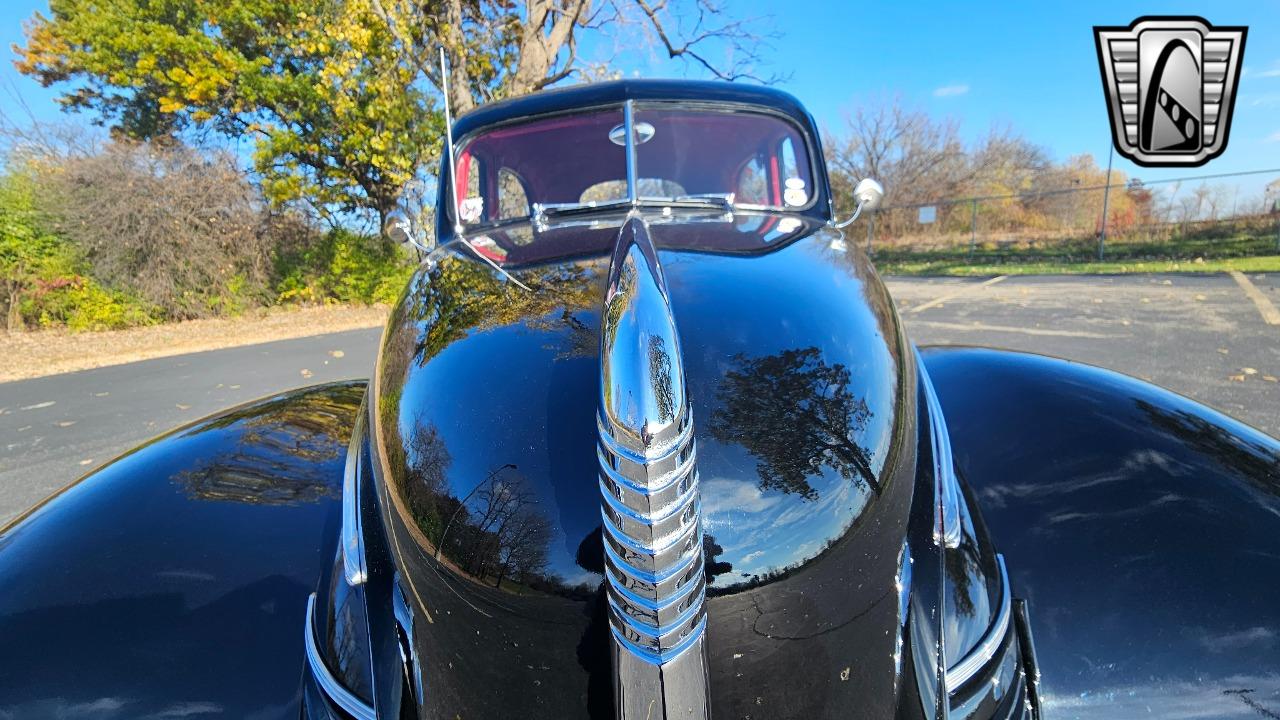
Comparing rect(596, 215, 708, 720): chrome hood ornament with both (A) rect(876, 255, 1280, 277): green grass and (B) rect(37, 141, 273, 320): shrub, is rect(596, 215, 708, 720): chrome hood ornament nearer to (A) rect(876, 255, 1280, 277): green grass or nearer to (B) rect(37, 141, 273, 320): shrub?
(B) rect(37, 141, 273, 320): shrub

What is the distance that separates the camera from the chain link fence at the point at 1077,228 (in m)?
18.0

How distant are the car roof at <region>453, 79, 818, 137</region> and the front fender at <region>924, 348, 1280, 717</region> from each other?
1532mm

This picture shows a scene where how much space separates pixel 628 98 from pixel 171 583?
2.13 metres

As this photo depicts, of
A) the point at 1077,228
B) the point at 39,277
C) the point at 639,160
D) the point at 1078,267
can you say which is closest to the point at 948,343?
the point at 639,160

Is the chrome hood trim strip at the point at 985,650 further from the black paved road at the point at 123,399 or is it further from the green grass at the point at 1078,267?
the green grass at the point at 1078,267

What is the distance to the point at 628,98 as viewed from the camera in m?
2.54

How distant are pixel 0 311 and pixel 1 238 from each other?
1.35 meters

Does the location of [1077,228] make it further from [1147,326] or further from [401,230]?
[401,230]

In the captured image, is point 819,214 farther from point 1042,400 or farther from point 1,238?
point 1,238

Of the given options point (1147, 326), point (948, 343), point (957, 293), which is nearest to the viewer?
point (948, 343)

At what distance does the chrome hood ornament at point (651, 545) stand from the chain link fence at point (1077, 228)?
1613 cm

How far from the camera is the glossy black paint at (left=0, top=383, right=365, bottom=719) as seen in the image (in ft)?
4.41

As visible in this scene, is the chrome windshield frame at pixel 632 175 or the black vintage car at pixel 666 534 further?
the chrome windshield frame at pixel 632 175

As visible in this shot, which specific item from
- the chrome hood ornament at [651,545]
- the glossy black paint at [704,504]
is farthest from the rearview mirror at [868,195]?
the chrome hood ornament at [651,545]
